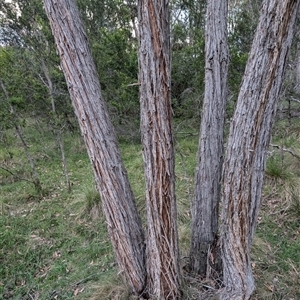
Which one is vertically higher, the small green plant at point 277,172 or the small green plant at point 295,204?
the small green plant at point 277,172

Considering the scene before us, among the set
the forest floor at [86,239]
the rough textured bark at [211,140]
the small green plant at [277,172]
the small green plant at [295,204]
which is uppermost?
the rough textured bark at [211,140]

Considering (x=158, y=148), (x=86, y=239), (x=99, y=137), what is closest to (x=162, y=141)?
(x=158, y=148)

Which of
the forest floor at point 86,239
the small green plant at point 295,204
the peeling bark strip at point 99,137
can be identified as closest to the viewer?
the peeling bark strip at point 99,137

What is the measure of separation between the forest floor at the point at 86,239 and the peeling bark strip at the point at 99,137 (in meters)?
0.39

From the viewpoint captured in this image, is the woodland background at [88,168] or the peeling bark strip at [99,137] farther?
the woodland background at [88,168]

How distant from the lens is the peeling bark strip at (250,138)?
1.32 m

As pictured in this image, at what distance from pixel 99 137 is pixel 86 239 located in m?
1.98

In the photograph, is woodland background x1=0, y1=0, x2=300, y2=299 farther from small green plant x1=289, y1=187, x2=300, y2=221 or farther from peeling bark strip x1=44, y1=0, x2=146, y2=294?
peeling bark strip x1=44, y1=0, x2=146, y2=294

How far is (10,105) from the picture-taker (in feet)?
13.6

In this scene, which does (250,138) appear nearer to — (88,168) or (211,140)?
(211,140)

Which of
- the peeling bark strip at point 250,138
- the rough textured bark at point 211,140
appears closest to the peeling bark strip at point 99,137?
the rough textured bark at point 211,140

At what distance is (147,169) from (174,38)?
15.1 ft

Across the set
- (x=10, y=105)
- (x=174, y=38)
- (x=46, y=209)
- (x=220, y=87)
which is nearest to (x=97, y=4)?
(x=174, y=38)

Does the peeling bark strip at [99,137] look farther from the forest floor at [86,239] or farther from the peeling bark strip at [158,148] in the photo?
the forest floor at [86,239]
